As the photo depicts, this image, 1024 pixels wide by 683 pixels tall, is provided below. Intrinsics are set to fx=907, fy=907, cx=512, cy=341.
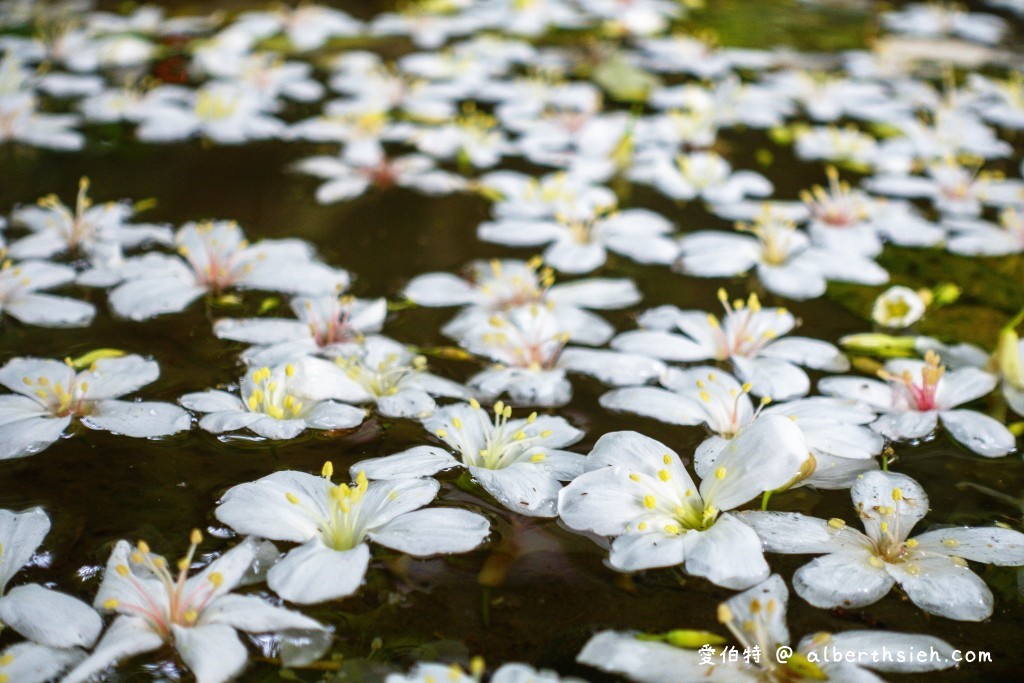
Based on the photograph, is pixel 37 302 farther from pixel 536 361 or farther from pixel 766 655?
pixel 766 655

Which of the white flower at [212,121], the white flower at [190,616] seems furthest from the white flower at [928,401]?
the white flower at [212,121]

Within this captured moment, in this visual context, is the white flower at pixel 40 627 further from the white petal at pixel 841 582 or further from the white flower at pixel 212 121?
the white flower at pixel 212 121

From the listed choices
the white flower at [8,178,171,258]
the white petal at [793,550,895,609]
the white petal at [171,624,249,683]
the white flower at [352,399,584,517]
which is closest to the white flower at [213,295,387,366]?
the white flower at [352,399,584,517]

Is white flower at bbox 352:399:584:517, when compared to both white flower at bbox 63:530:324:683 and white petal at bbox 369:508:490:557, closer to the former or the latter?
white petal at bbox 369:508:490:557

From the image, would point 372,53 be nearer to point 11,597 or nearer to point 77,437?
point 77,437

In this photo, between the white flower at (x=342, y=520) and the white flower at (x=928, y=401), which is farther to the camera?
the white flower at (x=928, y=401)

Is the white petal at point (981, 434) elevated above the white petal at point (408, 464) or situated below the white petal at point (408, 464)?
below

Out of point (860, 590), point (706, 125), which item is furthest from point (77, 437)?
point (706, 125)
